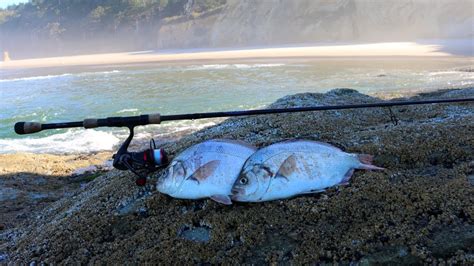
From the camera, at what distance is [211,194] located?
3580 millimetres

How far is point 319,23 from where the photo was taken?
186 ft

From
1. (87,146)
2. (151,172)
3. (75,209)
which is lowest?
(87,146)

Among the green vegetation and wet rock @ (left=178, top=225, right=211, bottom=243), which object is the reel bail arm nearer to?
wet rock @ (left=178, top=225, right=211, bottom=243)

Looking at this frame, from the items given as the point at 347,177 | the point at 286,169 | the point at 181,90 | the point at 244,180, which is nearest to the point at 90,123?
the point at 244,180

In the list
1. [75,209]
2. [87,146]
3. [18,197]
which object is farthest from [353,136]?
[87,146]

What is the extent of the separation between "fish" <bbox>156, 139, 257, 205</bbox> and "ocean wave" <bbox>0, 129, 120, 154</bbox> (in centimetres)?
1024

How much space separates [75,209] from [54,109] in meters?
20.6

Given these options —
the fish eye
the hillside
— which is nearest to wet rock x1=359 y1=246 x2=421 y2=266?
the fish eye

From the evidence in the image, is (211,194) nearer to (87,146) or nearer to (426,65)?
(87,146)

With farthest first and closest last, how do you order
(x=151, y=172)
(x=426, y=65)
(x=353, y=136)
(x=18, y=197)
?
(x=426, y=65) → (x=18, y=197) → (x=353, y=136) → (x=151, y=172)

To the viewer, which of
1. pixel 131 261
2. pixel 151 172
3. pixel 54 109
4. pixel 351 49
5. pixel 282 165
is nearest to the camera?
pixel 131 261

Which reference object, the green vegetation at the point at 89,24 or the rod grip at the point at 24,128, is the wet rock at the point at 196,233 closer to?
the rod grip at the point at 24,128

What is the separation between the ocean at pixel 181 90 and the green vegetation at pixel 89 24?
41064mm

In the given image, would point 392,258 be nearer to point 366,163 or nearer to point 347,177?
point 347,177
